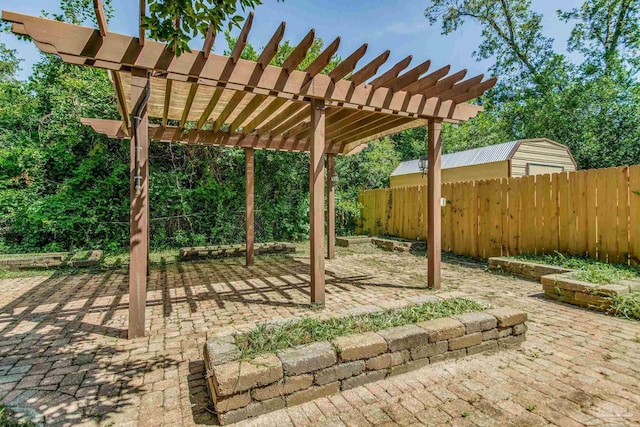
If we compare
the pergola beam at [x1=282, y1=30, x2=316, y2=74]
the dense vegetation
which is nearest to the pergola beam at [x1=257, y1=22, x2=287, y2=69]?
the pergola beam at [x1=282, y1=30, x2=316, y2=74]

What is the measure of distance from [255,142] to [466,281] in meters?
4.45

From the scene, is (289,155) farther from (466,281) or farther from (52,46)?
(52,46)

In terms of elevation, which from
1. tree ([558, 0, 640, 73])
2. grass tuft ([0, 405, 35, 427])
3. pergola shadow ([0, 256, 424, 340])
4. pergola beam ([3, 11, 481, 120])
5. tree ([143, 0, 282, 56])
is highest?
tree ([558, 0, 640, 73])

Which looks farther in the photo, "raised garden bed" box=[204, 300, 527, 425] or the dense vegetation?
the dense vegetation

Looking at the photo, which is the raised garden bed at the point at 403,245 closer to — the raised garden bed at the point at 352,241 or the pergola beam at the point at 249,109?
the raised garden bed at the point at 352,241

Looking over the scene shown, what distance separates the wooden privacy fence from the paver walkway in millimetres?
1564

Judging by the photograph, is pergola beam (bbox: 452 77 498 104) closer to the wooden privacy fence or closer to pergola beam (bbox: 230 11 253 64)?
the wooden privacy fence

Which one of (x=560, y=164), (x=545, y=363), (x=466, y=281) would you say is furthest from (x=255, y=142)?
(x=560, y=164)

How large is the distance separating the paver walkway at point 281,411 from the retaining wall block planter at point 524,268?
1.80 ft

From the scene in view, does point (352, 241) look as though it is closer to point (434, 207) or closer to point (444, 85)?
point (434, 207)

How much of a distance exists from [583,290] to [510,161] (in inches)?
306

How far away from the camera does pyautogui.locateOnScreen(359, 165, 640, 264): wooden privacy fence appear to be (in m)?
4.64

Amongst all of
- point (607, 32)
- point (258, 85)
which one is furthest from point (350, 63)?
point (607, 32)

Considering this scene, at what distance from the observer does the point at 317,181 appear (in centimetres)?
366
